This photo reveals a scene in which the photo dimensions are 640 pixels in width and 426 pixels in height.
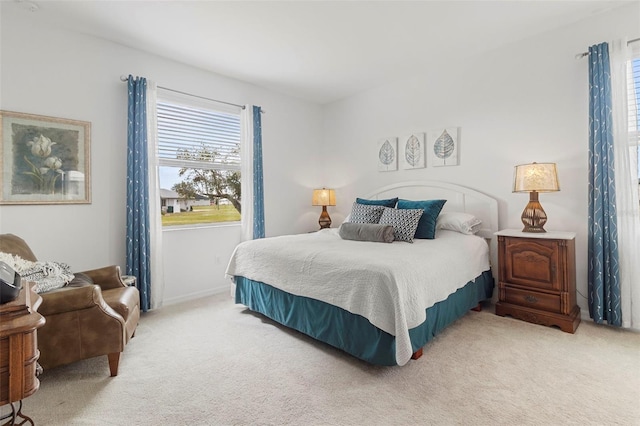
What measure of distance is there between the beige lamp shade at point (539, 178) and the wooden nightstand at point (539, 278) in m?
0.40

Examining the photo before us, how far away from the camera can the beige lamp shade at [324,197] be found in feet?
15.7

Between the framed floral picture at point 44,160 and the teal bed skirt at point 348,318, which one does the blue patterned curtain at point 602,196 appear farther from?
the framed floral picture at point 44,160

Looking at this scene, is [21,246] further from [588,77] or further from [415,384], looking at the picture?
[588,77]

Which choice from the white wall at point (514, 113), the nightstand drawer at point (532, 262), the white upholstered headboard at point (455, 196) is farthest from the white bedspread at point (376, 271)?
the white wall at point (514, 113)

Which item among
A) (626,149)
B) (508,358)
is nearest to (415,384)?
(508,358)

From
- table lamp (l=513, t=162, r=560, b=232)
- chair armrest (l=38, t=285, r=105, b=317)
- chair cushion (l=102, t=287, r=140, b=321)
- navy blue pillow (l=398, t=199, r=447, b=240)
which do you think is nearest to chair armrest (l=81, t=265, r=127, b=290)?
chair cushion (l=102, t=287, r=140, b=321)

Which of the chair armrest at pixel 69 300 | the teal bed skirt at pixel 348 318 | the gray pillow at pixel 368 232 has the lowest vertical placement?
the teal bed skirt at pixel 348 318

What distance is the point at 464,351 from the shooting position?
2320mm

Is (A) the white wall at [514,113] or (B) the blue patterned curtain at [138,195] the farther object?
(B) the blue patterned curtain at [138,195]

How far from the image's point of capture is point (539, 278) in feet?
9.00

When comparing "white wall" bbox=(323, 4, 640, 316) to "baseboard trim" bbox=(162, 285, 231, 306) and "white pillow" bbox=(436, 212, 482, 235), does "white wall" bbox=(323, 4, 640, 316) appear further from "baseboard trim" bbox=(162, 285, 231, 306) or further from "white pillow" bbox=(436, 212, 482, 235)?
"baseboard trim" bbox=(162, 285, 231, 306)

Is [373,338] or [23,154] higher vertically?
[23,154]

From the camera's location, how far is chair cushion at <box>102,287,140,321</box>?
2.16 m

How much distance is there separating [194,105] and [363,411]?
3604 millimetres
